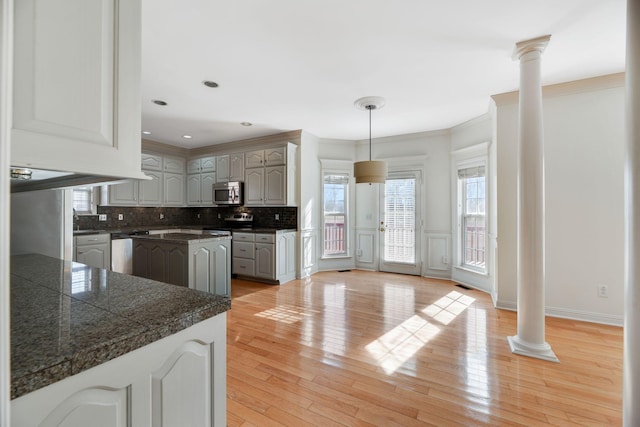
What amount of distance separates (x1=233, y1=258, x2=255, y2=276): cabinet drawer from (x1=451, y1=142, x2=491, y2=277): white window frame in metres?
3.51

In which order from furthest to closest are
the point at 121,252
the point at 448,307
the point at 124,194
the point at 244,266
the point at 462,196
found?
the point at 124,194 → the point at 244,266 → the point at 462,196 → the point at 121,252 → the point at 448,307

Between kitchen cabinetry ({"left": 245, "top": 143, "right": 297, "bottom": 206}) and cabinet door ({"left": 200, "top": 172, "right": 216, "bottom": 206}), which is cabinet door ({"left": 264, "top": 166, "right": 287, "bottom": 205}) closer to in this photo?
kitchen cabinetry ({"left": 245, "top": 143, "right": 297, "bottom": 206})

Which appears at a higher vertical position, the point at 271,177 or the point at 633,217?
the point at 271,177

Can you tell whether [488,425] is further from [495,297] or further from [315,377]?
[495,297]

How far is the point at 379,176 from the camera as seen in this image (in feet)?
10.8

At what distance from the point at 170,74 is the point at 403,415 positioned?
3.59m

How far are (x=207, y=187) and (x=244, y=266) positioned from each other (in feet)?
6.41

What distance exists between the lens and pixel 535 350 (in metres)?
2.37

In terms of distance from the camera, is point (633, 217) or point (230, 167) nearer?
point (633, 217)

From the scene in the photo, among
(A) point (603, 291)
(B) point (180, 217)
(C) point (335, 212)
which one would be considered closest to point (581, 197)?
(A) point (603, 291)

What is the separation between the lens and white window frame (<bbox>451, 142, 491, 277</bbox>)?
4121mm

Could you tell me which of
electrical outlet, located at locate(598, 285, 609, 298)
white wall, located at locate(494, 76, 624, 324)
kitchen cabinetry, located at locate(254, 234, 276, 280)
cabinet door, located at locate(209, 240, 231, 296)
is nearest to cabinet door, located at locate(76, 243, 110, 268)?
cabinet door, located at locate(209, 240, 231, 296)

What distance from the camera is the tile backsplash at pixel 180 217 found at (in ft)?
16.7

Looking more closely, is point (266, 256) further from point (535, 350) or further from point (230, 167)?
point (535, 350)
